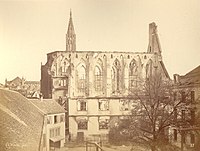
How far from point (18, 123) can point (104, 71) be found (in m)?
0.65

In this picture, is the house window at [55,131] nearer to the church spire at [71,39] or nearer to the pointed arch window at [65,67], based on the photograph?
the pointed arch window at [65,67]

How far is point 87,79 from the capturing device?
2.25 meters

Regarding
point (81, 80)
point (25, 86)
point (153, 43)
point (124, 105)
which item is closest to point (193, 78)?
point (153, 43)

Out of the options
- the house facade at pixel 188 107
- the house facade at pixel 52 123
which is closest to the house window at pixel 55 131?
the house facade at pixel 52 123

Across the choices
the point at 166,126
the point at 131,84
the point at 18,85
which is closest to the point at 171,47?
the point at 131,84

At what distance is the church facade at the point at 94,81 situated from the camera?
7.32ft

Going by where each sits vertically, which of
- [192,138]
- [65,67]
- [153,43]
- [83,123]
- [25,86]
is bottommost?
[192,138]

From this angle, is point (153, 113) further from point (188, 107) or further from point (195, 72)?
point (195, 72)

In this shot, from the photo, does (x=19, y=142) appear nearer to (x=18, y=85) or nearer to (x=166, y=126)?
(x=18, y=85)

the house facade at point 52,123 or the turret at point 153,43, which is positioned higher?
the turret at point 153,43

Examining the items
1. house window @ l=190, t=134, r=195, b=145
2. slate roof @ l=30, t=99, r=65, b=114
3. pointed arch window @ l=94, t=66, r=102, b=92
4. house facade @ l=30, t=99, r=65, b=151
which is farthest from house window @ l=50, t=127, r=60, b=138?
house window @ l=190, t=134, r=195, b=145

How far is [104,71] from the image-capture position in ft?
7.43

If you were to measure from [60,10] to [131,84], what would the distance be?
0.68 m

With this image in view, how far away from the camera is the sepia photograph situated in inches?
86.8
